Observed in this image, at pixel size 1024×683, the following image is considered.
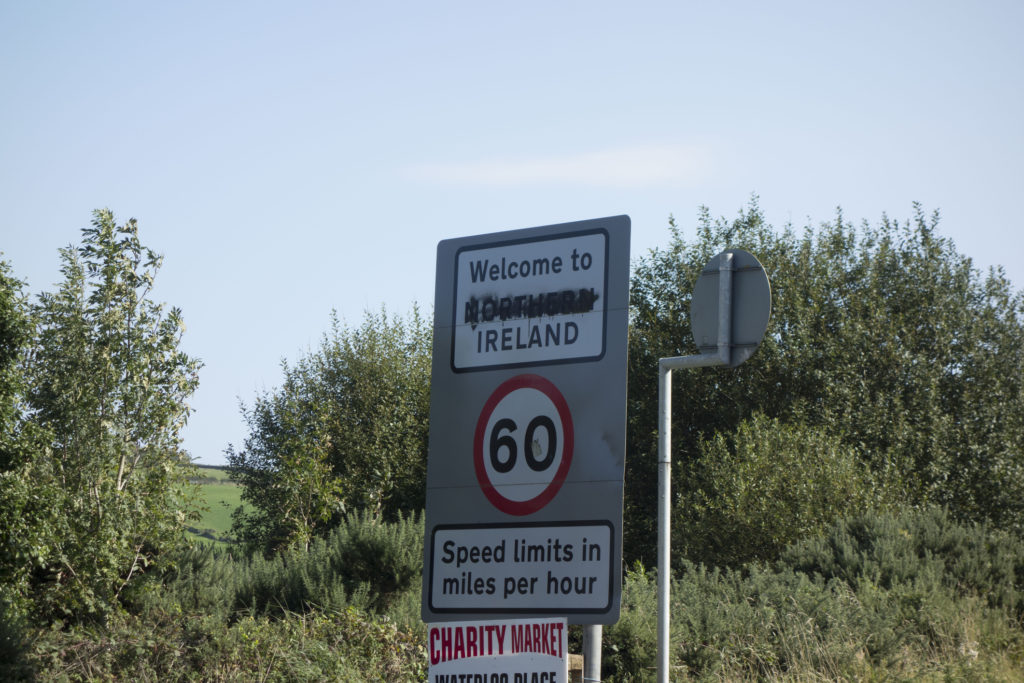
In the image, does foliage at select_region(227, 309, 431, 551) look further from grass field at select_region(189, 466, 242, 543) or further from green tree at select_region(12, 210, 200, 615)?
green tree at select_region(12, 210, 200, 615)

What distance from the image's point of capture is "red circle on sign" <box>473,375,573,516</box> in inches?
110

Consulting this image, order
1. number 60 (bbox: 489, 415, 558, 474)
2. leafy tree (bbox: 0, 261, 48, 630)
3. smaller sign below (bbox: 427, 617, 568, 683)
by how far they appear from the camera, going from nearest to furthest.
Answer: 1. smaller sign below (bbox: 427, 617, 568, 683)
2. number 60 (bbox: 489, 415, 558, 474)
3. leafy tree (bbox: 0, 261, 48, 630)

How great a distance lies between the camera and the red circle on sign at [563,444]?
110 inches

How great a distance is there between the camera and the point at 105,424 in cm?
1109

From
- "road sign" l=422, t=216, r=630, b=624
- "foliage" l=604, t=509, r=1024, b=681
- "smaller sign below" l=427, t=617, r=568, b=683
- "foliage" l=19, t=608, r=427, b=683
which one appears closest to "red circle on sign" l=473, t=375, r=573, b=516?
"road sign" l=422, t=216, r=630, b=624

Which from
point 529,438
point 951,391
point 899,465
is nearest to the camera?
point 529,438

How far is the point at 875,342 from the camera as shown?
27797mm

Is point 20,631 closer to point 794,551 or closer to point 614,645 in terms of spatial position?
point 614,645

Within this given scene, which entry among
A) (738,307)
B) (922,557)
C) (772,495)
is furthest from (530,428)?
(772,495)

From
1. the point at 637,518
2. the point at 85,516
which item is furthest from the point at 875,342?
the point at 85,516

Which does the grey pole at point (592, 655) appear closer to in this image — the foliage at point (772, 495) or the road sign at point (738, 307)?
the road sign at point (738, 307)

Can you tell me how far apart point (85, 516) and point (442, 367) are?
927cm

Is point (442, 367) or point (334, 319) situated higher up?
point (334, 319)

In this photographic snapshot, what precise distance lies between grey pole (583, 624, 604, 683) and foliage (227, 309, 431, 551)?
24986mm
